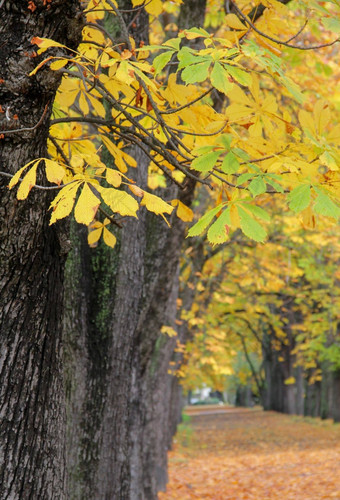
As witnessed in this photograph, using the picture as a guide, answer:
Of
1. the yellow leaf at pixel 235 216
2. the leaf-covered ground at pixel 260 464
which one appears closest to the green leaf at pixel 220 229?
the yellow leaf at pixel 235 216

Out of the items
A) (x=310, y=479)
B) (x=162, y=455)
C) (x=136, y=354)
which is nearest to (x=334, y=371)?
(x=310, y=479)

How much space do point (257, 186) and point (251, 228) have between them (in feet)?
0.90

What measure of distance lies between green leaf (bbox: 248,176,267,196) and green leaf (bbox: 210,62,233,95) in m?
0.36

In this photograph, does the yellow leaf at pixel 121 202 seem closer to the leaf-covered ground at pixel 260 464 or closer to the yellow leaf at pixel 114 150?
the yellow leaf at pixel 114 150

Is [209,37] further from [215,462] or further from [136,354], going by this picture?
[215,462]

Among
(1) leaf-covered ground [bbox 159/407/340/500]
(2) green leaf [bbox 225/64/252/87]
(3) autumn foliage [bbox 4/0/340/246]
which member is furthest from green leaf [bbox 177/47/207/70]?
(1) leaf-covered ground [bbox 159/407/340/500]

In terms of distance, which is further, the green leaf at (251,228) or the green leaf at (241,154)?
the green leaf at (241,154)

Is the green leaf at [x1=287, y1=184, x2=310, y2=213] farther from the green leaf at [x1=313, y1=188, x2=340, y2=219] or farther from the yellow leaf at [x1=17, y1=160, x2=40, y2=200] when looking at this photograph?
the yellow leaf at [x1=17, y1=160, x2=40, y2=200]

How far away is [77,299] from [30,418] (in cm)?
168

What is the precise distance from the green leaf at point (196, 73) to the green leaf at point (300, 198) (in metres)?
0.55

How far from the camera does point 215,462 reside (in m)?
15.4

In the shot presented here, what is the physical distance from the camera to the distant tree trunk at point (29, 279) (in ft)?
8.18

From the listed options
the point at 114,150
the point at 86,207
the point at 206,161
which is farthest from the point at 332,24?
the point at 86,207

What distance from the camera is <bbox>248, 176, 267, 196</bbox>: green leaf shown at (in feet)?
6.99
